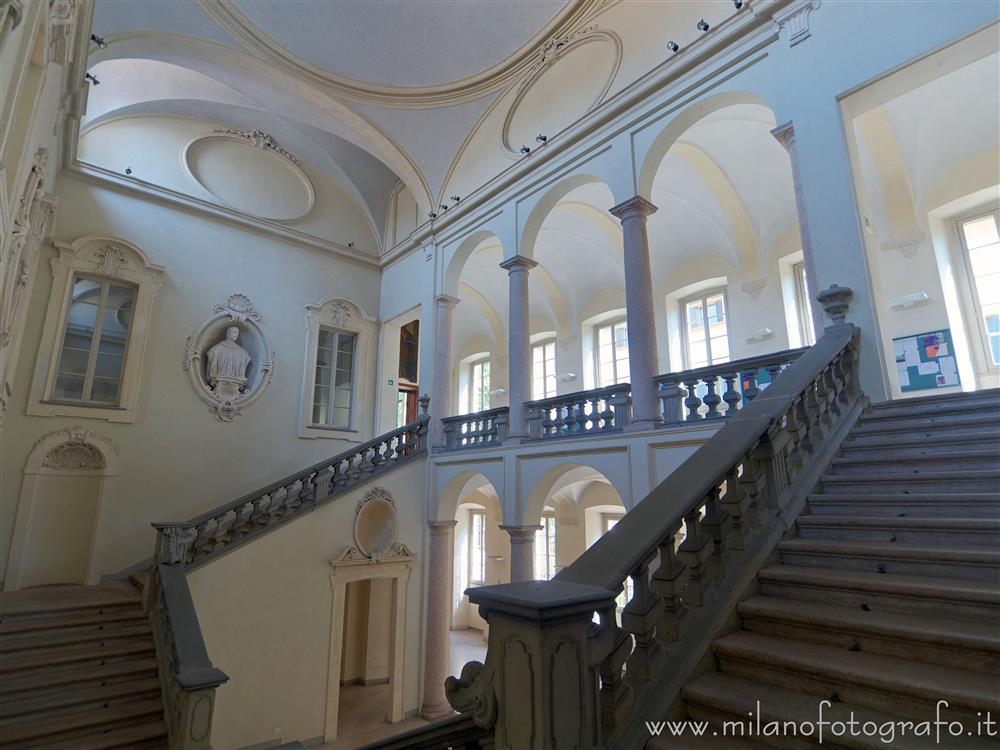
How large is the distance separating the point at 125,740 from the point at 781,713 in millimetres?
6083

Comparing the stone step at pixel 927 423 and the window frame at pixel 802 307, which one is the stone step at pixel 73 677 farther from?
the window frame at pixel 802 307

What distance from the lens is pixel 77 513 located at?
870cm

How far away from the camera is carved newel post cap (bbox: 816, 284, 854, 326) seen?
5.14 meters

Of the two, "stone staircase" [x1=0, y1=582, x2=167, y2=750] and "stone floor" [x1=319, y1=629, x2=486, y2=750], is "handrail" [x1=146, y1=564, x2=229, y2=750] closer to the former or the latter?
"stone staircase" [x1=0, y1=582, x2=167, y2=750]

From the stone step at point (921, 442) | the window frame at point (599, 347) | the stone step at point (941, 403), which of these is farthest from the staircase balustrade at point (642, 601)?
the window frame at point (599, 347)

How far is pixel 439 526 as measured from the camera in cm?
1016

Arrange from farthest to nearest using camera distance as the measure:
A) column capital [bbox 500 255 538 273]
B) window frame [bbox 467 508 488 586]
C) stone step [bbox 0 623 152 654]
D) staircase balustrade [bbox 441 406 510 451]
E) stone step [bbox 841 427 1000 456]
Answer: window frame [bbox 467 508 488 586]
column capital [bbox 500 255 538 273]
staircase balustrade [bbox 441 406 510 451]
stone step [bbox 0 623 152 654]
stone step [bbox 841 427 1000 456]

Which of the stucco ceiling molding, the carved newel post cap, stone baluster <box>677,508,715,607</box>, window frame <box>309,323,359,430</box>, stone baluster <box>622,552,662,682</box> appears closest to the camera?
stone baluster <box>622,552,662,682</box>

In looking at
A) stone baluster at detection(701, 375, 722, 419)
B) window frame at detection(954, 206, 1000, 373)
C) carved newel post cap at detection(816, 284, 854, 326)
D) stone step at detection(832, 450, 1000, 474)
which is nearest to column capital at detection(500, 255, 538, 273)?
stone baluster at detection(701, 375, 722, 419)

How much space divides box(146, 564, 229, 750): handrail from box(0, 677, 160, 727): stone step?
6.5 inches

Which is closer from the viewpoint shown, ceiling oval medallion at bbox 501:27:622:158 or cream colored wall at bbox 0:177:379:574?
ceiling oval medallion at bbox 501:27:622:158

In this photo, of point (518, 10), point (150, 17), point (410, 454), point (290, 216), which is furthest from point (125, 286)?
point (518, 10)

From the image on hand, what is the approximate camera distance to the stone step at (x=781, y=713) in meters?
1.82

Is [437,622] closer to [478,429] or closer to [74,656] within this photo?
[478,429]
